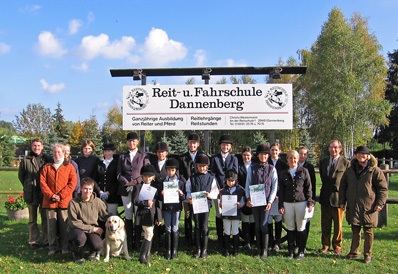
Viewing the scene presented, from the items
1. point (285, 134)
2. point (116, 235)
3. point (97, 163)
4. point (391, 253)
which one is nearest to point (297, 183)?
point (391, 253)

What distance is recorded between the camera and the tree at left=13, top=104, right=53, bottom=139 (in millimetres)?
61344

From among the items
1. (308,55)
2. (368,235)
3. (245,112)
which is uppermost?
(308,55)

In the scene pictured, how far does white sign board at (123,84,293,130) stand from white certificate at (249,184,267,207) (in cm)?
198

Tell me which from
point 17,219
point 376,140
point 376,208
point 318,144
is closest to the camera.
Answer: point 376,208

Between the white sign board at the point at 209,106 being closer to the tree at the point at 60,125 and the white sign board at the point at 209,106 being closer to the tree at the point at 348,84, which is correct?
the tree at the point at 348,84

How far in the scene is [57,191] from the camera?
6.68m

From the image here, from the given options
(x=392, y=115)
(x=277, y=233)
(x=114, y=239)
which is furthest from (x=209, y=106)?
(x=392, y=115)

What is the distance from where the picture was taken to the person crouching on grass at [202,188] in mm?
6574

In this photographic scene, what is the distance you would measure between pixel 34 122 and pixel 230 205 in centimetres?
6223

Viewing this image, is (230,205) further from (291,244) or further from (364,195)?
(364,195)

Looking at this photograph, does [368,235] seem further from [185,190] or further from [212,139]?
[212,139]

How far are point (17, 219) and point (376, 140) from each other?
42164 mm

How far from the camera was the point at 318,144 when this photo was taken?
124 feet

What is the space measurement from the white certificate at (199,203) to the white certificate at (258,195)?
0.85 m
